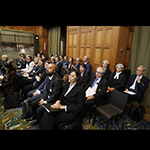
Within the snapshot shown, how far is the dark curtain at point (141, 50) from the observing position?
349 centimetres

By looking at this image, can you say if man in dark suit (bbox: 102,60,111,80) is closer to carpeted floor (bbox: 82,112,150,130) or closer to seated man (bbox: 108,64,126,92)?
seated man (bbox: 108,64,126,92)

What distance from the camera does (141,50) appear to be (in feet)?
→ 12.0

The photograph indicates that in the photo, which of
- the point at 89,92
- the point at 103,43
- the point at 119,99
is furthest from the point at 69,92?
the point at 103,43

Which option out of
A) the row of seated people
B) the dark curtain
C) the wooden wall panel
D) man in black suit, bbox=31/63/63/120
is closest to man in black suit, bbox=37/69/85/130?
the row of seated people

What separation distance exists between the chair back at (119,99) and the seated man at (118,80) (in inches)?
23.5

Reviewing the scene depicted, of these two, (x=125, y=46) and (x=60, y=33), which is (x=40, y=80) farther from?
(x=60, y=33)

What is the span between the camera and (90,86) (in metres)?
3.01

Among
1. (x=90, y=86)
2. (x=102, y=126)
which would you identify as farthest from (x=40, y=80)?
(x=102, y=126)

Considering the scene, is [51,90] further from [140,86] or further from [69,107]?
[140,86]

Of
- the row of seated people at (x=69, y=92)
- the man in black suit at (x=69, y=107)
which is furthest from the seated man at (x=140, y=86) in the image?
the man in black suit at (x=69, y=107)

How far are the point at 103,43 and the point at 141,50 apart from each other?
1375 millimetres

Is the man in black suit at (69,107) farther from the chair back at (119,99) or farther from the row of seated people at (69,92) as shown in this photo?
the chair back at (119,99)

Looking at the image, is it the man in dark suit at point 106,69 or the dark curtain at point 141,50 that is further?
the man in dark suit at point 106,69
